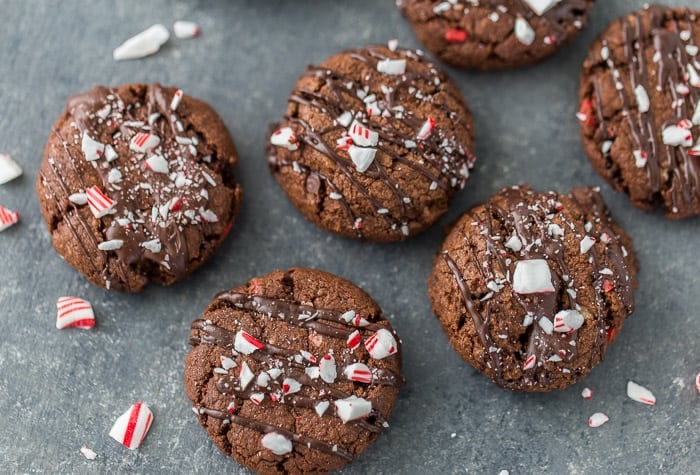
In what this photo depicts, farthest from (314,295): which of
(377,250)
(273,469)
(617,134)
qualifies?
(617,134)

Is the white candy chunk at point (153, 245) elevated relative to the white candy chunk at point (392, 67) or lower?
lower

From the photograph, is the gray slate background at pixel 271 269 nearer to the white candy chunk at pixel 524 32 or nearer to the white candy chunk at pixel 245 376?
the white candy chunk at pixel 524 32

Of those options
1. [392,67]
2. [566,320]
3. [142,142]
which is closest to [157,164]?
[142,142]

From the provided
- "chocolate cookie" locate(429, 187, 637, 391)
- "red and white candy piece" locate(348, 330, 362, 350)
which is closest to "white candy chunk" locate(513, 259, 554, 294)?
"chocolate cookie" locate(429, 187, 637, 391)

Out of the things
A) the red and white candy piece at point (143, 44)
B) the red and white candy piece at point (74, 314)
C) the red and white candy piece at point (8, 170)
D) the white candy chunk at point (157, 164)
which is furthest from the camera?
the red and white candy piece at point (143, 44)

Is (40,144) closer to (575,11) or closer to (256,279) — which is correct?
(256,279)

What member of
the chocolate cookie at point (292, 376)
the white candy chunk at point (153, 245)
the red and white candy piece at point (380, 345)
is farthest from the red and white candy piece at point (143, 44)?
the red and white candy piece at point (380, 345)
